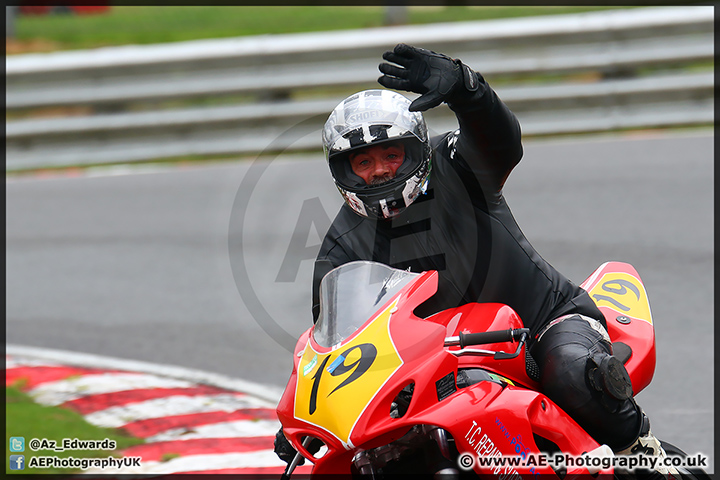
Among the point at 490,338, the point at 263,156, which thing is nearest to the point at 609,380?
the point at 490,338

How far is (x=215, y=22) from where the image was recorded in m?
17.4

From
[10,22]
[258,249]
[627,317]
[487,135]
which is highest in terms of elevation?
[10,22]

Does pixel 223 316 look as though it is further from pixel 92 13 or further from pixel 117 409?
pixel 92 13

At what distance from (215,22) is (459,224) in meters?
14.9

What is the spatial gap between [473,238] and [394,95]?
1.96 feet

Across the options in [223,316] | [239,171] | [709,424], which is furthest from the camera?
[239,171]

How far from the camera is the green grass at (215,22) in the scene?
624 inches

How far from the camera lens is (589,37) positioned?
394 inches

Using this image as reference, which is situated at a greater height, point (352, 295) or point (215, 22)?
point (215, 22)

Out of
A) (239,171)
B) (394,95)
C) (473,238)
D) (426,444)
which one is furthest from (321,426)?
(239,171)

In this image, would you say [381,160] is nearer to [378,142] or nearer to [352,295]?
[378,142]

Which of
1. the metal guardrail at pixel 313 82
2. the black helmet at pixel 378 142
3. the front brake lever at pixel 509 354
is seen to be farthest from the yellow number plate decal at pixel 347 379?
the metal guardrail at pixel 313 82

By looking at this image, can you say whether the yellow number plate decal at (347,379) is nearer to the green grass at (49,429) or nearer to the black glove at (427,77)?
the black glove at (427,77)

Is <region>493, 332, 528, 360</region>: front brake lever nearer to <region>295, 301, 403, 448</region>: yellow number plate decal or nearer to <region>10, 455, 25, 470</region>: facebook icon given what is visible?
<region>295, 301, 403, 448</region>: yellow number plate decal
